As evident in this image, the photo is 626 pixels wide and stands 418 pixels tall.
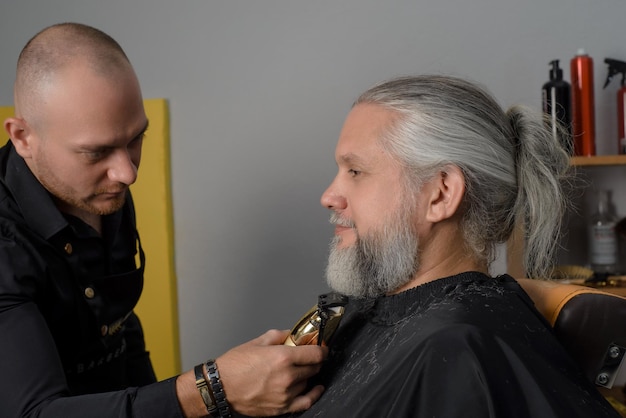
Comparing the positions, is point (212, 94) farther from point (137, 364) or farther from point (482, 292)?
point (482, 292)

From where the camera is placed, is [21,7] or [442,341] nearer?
Answer: [442,341]

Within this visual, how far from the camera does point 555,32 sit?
2.53 m

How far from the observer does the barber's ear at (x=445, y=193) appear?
145cm

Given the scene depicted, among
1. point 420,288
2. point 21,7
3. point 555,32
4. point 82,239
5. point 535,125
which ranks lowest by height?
point 420,288

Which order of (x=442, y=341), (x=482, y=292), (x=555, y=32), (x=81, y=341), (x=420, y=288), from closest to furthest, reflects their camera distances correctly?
(x=442, y=341) → (x=482, y=292) → (x=420, y=288) → (x=81, y=341) → (x=555, y=32)

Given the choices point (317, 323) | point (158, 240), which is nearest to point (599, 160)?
point (317, 323)

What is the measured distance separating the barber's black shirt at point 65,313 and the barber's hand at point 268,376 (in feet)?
0.44

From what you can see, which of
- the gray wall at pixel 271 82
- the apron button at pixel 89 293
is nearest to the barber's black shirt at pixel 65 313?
the apron button at pixel 89 293

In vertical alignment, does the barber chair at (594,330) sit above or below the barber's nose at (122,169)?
below

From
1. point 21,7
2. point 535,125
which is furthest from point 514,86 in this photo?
point 21,7

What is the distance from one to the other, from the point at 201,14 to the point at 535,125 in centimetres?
149

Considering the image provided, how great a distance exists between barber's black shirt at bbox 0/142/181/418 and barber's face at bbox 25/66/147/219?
0.06 m

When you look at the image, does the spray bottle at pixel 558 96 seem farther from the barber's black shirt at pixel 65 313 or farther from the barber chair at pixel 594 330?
the barber's black shirt at pixel 65 313

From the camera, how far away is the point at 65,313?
166cm
